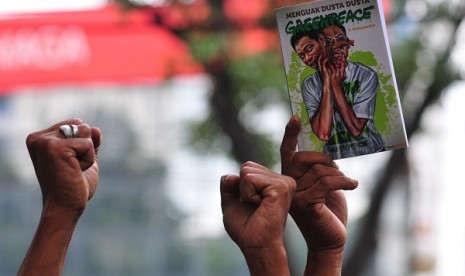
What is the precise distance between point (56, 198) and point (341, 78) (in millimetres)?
706

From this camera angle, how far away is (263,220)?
2.41 meters

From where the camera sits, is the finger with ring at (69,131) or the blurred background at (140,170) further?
the blurred background at (140,170)

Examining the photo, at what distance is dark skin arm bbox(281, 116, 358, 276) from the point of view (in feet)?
8.57

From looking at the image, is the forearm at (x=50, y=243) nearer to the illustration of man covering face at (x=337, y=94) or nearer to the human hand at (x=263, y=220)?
the human hand at (x=263, y=220)

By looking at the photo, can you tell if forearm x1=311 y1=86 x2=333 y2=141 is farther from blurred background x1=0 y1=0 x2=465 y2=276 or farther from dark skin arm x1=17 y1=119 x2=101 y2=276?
blurred background x1=0 y1=0 x2=465 y2=276

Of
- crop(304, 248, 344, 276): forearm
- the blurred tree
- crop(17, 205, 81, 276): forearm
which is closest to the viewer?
crop(17, 205, 81, 276): forearm

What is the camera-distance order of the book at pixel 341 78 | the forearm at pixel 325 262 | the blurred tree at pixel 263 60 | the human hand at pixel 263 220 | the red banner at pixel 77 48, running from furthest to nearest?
the red banner at pixel 77 48 < the blurred tree at pixel 263 60 < the forearm at pixel 325 262 < the book at pixel 341 78 < the human hand at pixel 263 220

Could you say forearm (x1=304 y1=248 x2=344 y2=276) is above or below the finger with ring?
below

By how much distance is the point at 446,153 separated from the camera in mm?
21703

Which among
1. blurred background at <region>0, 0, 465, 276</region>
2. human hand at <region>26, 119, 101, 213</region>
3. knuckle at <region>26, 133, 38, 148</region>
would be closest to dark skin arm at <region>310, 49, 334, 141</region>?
human hand at <region>26, 119, 101, 213</region>

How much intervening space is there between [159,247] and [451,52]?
1337 centimetres

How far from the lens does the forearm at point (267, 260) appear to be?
2.43m

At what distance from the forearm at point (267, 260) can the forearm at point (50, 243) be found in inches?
14.6

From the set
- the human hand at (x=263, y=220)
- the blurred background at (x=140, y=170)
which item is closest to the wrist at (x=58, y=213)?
the human hand at (x=263, y=220)
